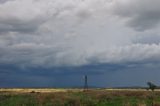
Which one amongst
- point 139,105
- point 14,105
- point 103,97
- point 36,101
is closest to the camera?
point 139,105

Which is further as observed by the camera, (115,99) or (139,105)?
(115,99)

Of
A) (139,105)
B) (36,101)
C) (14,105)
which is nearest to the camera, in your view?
(139,105)

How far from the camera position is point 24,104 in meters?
65.8

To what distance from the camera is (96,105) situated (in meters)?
63.5

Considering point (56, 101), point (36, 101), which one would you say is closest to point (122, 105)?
point (56, 101)

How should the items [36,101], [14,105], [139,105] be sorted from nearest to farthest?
[139,105], [14,105], [36,101]

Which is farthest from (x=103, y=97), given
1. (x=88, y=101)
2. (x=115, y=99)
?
(x=88, y=101)

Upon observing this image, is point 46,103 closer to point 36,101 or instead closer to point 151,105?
point 36,101

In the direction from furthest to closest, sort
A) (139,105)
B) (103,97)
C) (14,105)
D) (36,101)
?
(103,97) → (36,101) → (14,105) → (139,105)

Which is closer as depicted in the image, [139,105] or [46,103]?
[139,105]

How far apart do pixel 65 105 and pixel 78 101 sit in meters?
2.97

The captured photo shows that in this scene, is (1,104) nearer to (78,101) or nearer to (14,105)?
(14,105)

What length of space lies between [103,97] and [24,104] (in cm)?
1739

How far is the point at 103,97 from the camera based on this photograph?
247 ft
